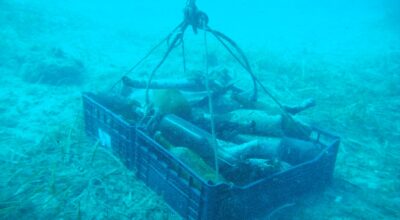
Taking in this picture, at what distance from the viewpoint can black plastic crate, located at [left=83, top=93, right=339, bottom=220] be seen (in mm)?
3074

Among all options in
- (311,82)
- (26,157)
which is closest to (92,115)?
(26,157)

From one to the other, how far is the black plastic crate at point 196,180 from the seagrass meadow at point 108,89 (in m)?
0.19

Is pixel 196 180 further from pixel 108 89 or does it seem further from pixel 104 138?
pixel 108 89

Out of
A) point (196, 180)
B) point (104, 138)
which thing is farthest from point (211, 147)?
point (104, 138)

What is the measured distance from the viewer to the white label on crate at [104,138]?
4.59 metres

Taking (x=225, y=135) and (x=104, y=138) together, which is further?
(x=104, y=138)

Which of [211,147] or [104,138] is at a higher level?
[211,147]

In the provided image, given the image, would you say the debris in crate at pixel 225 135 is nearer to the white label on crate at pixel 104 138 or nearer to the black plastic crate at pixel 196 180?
the black plastic crate at pixel 196 180

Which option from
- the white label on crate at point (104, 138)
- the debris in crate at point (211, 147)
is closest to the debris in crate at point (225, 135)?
the debris in crate at point (211, 147)

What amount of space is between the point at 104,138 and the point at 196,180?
201 centimetres

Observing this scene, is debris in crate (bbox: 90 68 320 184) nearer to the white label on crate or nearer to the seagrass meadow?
the white label on crate

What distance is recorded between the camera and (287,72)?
10.5 m

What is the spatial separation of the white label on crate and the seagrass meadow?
4.1 inches

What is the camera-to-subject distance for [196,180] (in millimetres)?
3170
